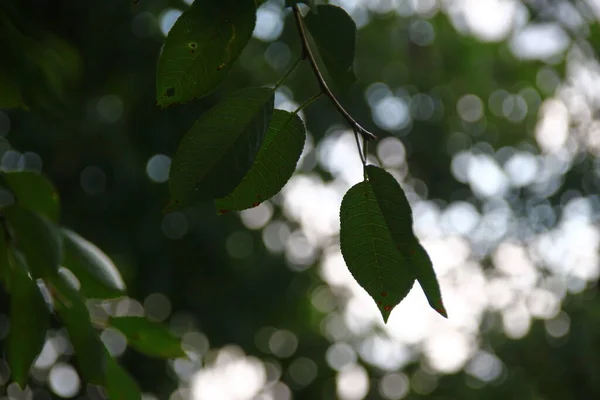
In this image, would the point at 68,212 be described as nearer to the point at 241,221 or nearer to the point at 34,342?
the point at 241,221

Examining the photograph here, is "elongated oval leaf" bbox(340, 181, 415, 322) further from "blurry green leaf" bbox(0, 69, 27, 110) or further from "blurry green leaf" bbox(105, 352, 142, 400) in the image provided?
"blurry green leaf" bbox(0, 69, 27, 110)

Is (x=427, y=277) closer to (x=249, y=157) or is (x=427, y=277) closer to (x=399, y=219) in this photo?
(x=399, y=219)

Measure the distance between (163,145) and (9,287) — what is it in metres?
1.64

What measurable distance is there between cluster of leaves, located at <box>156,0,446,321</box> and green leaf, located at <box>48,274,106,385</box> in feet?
0.81

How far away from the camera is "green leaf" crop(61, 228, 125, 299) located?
824 millimetres

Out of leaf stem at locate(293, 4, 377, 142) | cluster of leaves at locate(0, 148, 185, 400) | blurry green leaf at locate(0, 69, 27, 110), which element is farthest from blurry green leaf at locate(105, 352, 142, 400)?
leaf stem at locate(293, 4, 377, 142)

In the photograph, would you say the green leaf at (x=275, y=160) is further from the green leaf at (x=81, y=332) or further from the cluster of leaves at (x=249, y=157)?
the green leaf at (x=81, y=332)

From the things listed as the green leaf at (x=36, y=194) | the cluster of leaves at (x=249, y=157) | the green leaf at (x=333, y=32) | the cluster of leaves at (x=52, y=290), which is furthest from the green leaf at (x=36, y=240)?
the green leaf at (x=333, y=32)

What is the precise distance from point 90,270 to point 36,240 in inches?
4.2

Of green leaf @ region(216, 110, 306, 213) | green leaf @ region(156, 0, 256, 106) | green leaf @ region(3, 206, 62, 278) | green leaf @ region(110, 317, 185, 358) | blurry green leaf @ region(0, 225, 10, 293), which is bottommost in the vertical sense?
green leaf @ region(110, 317, 185, 358)

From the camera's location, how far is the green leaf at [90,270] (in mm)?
824

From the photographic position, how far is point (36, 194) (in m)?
0.89

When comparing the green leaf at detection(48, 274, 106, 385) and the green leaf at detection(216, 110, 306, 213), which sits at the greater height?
the green leaf at detection(216, 110, 306, 213)

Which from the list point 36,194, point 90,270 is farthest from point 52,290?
point 36,194
